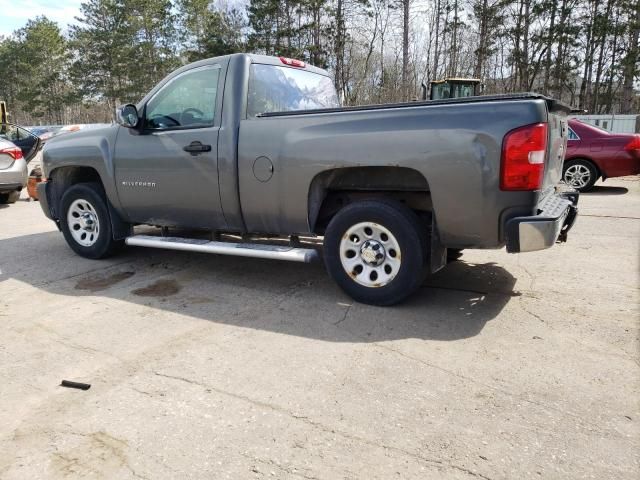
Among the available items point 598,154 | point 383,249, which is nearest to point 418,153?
point 383,249

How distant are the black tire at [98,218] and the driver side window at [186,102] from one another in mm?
1090

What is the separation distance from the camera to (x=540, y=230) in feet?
11.6

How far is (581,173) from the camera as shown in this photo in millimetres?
11055

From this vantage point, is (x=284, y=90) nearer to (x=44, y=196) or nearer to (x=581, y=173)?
(x=44, y=196)

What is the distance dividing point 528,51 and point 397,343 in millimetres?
36566

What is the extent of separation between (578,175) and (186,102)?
9071 millimetres

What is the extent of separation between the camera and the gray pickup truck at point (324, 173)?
360 cm

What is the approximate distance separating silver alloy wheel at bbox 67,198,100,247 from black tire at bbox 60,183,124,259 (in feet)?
0.08

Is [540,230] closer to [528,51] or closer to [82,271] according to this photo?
[82,271]

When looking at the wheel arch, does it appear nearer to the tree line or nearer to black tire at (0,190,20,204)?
black tire at (0,190,20,204)

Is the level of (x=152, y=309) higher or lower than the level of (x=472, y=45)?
lower

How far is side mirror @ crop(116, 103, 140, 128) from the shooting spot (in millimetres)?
5133

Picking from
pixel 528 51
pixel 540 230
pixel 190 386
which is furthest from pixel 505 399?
pixel 528 51

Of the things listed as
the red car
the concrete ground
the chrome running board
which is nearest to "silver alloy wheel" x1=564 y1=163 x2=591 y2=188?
the red car
